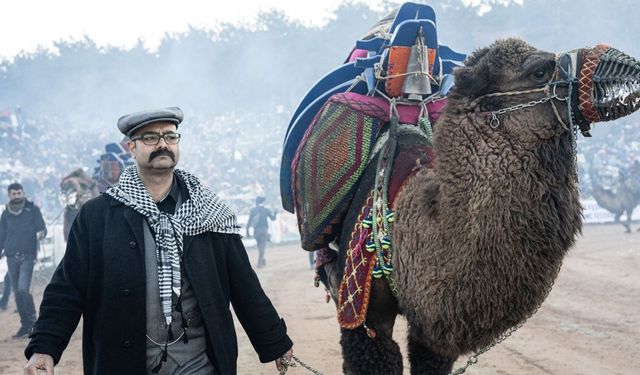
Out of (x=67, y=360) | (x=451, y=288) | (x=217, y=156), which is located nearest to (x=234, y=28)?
(x=217, y=156)

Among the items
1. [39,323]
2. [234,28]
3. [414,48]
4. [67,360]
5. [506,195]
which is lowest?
[67,360]

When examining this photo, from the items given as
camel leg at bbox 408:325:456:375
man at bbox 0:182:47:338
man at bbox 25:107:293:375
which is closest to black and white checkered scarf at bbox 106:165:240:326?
man at bbox 25:107:293:375

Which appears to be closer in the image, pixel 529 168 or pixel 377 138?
pixel 529 168

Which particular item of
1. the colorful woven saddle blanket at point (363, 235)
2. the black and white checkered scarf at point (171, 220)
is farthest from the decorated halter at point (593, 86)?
the black and white checkered scarf at point (171, 220)

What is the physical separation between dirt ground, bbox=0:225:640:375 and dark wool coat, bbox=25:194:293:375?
191cm

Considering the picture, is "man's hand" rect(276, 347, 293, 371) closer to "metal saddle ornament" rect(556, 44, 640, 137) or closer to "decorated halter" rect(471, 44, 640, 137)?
"decorated halter" rect(471, 44, 640, 137)

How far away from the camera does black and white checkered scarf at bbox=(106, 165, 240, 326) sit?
3.43 metres

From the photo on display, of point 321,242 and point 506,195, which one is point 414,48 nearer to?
point 321,242

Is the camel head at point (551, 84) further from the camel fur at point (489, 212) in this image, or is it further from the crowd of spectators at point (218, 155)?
the crowd of spectators at point (218, 155)

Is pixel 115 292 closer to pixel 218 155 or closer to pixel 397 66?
pixel 397 66

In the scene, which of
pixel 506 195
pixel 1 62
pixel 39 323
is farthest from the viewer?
pixel 1 62

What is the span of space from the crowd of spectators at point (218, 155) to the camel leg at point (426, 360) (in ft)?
70.8

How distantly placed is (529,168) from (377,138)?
1.36 m

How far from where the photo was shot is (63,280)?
135 inches
